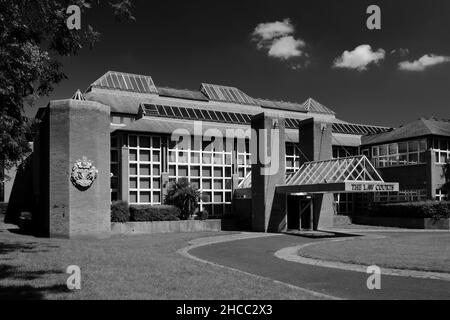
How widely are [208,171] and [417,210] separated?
1427 cm

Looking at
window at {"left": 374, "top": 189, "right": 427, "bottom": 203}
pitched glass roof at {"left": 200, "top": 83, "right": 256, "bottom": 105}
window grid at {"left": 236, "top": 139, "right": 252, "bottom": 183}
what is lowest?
window at {"left": 374, "top": 189, "right": 427, "bottom": 203}

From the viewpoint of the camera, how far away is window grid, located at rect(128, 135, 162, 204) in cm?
3281

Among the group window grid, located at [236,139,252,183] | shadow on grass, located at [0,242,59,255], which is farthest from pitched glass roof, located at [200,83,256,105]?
shadow on grass, located at [0,242,59,255]

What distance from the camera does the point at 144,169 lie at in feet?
109

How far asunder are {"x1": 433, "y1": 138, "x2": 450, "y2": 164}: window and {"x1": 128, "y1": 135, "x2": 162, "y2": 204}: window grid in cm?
1941

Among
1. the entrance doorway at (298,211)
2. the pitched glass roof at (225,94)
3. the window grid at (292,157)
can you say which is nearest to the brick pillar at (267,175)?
the entrance doorway at (298,211)

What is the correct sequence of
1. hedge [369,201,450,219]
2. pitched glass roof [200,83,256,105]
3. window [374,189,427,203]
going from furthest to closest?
pitched glass roof [200,83,256,105], window [374,189,427,203], hedge [369,201,450,219]

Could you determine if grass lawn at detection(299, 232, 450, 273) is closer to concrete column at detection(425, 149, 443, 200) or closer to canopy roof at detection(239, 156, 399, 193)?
canopy roof at detection(239, 156, 399, 193)

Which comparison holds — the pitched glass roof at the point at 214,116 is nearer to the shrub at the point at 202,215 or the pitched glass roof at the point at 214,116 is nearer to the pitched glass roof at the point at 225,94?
the pitched glass roof at the point at 225,94

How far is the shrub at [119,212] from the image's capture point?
88.1 feet

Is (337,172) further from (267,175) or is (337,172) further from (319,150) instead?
(319,150)

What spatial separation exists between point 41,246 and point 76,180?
17.8 feet

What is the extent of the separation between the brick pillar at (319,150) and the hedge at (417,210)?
165 inches

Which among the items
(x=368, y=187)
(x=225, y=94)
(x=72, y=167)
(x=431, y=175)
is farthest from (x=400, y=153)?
(x=72, y=167)
